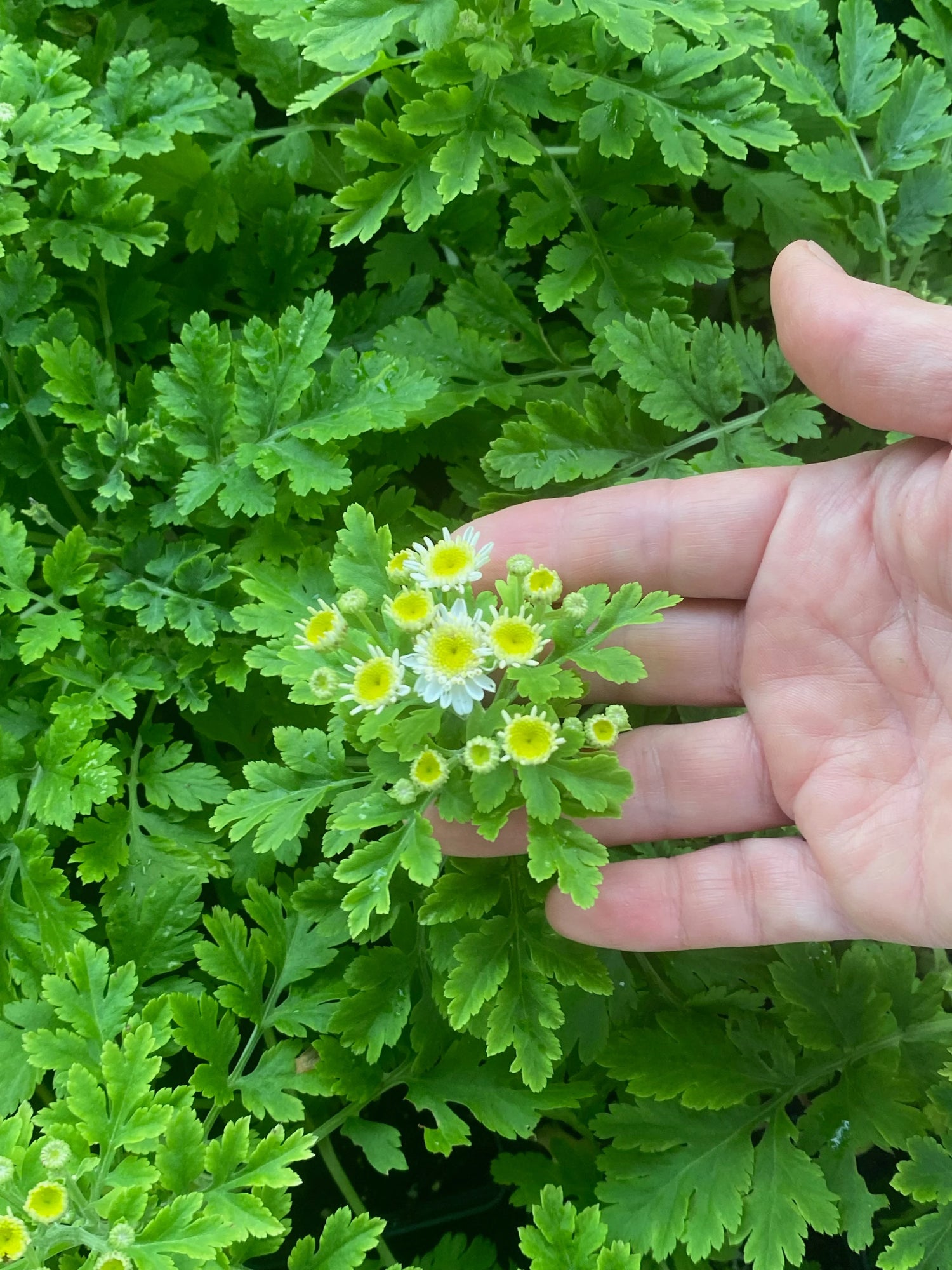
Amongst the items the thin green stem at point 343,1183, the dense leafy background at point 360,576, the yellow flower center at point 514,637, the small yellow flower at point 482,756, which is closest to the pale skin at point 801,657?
the dense leafy background at point 360,576

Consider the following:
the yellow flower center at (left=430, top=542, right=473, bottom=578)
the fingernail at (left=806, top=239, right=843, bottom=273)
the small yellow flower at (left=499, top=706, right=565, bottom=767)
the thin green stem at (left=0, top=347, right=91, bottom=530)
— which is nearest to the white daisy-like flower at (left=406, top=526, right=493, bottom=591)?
the yellow flower center at (left=430, top=542, right=473, bottom=578)

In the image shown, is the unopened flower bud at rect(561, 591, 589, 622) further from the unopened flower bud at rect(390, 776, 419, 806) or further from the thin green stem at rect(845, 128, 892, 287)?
the thin green stem at rect(845, 128, 892, 287)

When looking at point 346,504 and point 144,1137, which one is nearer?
point 144,1137

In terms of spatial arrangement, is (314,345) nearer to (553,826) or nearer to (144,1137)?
(553,826)

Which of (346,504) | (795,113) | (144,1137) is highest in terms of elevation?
(795,113)

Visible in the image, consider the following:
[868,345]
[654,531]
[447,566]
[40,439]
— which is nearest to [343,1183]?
[447,566]

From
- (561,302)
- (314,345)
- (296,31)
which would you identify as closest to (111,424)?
(314,345)

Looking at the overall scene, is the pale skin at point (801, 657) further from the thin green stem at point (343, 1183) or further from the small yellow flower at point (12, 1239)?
the small yellow flower at point (12, 1239)
